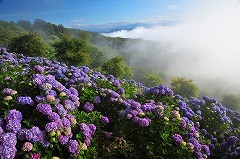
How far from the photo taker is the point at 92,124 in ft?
15.7

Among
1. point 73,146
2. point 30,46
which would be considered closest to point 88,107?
point 73,146

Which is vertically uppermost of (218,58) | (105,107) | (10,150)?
(10,150)

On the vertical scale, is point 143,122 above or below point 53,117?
below

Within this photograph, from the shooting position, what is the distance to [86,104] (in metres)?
5.75

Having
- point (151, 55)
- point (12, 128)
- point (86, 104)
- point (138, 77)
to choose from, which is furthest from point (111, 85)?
point (151, 55)

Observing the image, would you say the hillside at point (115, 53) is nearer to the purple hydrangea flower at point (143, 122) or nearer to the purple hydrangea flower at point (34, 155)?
the purple hydrangea flower at point (143, 122)

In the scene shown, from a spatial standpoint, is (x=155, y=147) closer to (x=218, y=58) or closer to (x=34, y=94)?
(x=34, y=94)

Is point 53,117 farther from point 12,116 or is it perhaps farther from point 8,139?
point 8,139

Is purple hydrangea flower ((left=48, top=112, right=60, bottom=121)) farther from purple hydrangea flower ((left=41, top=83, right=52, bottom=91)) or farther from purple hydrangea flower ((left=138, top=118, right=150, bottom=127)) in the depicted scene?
purple hydrangea flower ((left=138, top=118, right=150, bottom=127))

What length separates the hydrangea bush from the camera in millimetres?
3836

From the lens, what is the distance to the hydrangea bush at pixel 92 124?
384 centimetres

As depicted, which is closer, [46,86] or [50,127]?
[50,127]

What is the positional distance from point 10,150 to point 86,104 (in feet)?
8.07

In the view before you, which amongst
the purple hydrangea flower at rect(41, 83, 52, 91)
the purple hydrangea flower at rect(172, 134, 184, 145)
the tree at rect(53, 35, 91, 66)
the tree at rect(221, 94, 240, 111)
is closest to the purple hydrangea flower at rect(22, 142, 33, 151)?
the purple hydrangea flower at rect(41, 83, 52, 91)
